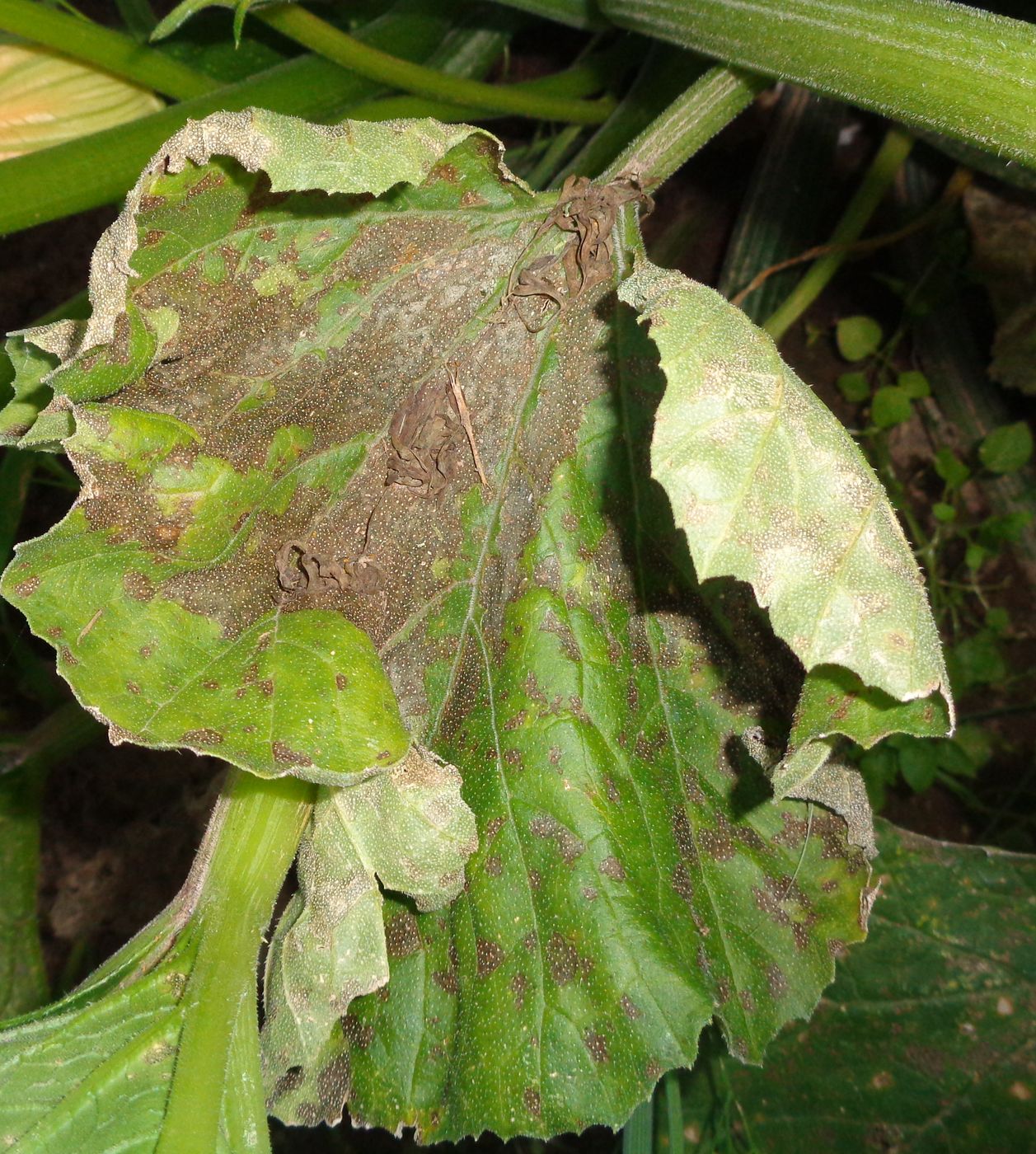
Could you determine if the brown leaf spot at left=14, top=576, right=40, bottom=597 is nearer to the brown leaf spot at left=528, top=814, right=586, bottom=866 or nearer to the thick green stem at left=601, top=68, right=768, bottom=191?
the brown leaf spot at left=528, top=814, right=586, bottom=866

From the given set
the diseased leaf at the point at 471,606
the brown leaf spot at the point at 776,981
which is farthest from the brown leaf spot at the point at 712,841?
the brown leaf spot at the point at 776,981

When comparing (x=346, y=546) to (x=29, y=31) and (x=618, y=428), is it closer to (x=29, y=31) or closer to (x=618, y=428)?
(x=618, y=428)

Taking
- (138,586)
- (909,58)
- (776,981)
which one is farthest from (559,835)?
(909,58)

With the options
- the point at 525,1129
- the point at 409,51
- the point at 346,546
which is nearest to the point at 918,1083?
the point at 525,1129

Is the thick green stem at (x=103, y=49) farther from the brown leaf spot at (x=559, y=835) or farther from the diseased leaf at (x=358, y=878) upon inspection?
the brown leaf spot at (x=559, y=835)

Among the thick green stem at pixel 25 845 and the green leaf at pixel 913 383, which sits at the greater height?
the green leaf at pixel 913 383
